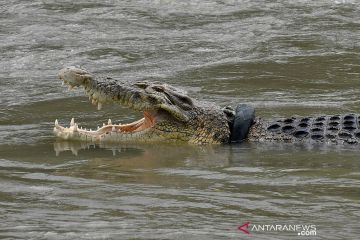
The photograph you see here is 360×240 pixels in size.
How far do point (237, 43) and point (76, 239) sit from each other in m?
9.35

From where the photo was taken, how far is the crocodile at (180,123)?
29.1 ft

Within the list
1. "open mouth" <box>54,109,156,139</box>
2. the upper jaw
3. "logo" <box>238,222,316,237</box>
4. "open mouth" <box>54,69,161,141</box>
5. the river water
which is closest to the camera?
"logo" <box>238,222,316,237</box>

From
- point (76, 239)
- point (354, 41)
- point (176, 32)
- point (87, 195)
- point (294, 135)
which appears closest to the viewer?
point (76, 239)

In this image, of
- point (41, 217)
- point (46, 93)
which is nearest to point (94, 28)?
point (46, 93)

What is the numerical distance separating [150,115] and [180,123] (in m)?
0.31

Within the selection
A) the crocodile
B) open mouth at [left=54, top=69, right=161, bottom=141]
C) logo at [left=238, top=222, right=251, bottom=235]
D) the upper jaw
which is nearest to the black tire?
the crocodile

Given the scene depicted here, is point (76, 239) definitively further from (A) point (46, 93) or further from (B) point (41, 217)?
(A) point (46, 93)

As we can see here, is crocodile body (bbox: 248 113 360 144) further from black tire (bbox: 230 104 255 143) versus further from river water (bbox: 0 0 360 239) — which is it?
river water (bbox: 0 0 360 239)

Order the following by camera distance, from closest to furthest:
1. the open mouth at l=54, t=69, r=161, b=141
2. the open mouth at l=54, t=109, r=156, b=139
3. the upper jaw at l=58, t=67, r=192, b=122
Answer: the upper jaw at l=58, t=67, r=192, b=122 < the open mouth at l=54, t=69, r=161, b=141 < the open mouth at l=54, t=109, r=156, b=139

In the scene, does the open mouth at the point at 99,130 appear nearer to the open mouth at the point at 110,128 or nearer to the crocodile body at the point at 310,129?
the open mouth at the point at 110,128

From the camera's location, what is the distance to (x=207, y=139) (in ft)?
30.2

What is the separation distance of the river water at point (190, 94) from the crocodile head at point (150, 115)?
16 cm

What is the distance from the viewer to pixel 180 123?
30.2 feet

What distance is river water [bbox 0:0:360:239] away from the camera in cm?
588
